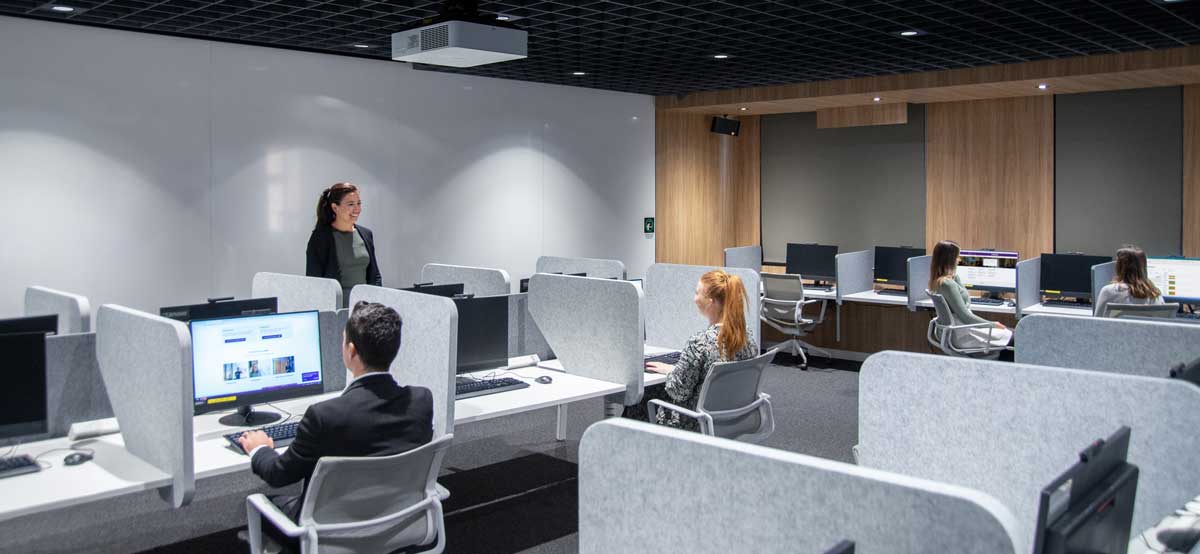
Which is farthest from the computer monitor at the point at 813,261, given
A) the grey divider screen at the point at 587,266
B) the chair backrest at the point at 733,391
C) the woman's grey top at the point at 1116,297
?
the chair backrest at the point at 733,391

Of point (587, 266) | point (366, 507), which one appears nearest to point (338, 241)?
point (587, 266)

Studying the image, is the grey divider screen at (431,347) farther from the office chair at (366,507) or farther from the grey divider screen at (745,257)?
the grey divider screen at (745,257)

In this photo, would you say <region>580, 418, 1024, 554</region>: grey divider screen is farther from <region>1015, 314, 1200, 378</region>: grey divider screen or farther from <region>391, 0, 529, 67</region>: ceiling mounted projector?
<region>391, 0, 529, 67</region>: ceiling mounted projector

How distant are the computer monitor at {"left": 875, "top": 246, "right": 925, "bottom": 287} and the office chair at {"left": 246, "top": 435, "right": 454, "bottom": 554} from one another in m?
5.71

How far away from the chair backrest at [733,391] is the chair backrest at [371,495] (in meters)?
1.25

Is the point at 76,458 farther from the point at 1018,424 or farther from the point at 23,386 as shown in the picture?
the point at 1018,424

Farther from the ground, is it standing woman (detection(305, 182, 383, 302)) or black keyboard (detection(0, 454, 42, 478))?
standing woman (detection(305, 182, 383, 302))

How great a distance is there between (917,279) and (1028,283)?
0.78 meters

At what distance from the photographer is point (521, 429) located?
212 inches

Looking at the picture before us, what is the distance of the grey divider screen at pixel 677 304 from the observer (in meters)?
4.66

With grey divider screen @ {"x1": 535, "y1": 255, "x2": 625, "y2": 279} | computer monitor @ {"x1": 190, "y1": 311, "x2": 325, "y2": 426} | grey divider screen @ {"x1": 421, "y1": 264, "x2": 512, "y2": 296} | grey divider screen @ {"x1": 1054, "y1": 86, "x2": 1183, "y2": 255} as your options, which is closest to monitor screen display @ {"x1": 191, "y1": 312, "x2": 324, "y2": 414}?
computer monitor @ {"x1": 190, "y1": 311, "x2": 325, "y2": 426}

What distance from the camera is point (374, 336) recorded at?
2.57 metres

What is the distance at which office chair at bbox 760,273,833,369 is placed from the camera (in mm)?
7207

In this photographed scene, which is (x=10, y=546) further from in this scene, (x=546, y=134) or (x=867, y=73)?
(x=867, y=73)
